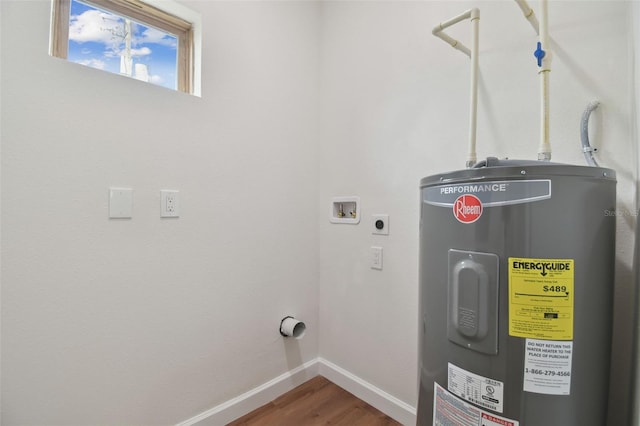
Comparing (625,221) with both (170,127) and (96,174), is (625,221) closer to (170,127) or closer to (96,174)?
(170,127)

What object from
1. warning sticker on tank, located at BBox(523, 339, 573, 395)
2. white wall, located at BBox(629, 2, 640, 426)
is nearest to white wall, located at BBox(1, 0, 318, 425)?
warning sticker on tank, located at BBox(523, 339, 573, 395)

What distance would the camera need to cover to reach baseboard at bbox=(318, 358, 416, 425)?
55.2 inches

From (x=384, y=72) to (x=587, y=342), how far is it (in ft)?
4.57

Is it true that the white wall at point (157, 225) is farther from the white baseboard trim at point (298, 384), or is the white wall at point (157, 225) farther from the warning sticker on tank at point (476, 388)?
the warning sticker on tank at point (476, 388)

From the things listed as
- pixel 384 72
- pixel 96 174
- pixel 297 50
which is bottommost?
pixel 96 174

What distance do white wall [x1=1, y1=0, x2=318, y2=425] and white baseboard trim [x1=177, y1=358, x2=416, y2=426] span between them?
47 millimetres

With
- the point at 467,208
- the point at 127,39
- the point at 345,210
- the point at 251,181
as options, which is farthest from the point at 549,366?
the point at 127,39

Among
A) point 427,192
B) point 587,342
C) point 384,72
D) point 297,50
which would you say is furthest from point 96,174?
point 587,342

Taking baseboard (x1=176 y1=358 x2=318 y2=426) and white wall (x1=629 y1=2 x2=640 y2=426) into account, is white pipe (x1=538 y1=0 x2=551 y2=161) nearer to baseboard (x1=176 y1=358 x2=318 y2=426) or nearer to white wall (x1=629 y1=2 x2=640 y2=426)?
white wall (x1=629 y1=2 x2=640 y2=426)

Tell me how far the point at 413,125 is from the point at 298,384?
1.64 meters

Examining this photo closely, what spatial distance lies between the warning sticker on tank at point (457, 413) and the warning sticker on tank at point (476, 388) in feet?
0.06

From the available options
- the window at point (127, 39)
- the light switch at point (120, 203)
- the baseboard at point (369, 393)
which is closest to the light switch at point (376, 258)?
the baseboard at point (369, 393)

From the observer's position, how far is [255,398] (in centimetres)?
153

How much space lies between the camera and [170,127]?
4.11ft
